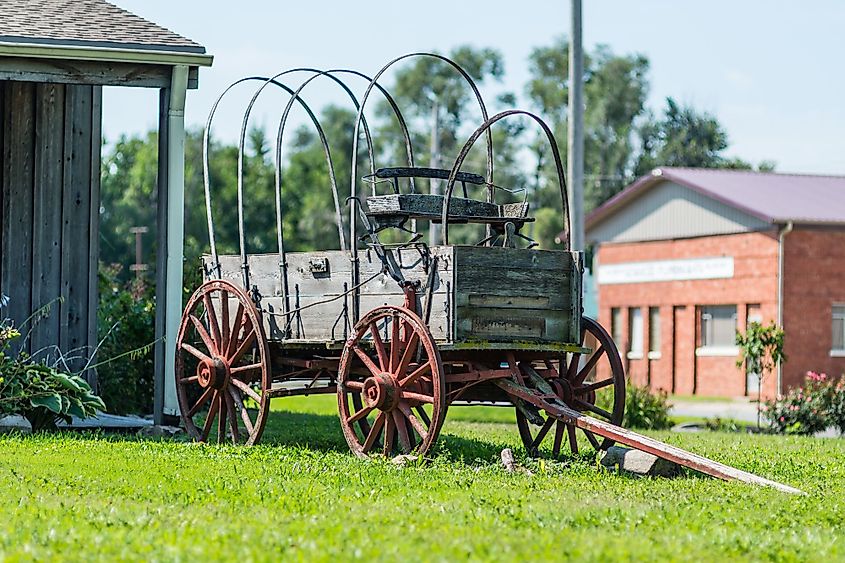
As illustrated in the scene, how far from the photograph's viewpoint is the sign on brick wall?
A: 1369 inches

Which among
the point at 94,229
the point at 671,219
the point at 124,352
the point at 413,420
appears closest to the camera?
the point at 413,420

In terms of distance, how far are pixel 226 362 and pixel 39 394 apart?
175 centimetres

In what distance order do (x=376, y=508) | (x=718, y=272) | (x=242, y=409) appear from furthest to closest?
1. (x=718, y=272)
2. (x=242, y=409)
3. (x=376, y=508)

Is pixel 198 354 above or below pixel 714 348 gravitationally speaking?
above

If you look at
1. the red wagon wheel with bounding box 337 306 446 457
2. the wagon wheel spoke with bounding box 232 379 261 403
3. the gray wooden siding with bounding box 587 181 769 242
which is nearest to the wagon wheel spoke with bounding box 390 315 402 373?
the red wagon wheel with bounding box 337 306 446 457

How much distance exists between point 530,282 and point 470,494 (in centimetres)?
257

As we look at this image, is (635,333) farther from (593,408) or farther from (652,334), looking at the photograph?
(593,408)

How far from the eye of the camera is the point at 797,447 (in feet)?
46.0

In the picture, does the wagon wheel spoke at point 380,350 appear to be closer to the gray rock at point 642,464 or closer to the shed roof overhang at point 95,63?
the gray rock at point 642,464

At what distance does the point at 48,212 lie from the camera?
48.3 feet

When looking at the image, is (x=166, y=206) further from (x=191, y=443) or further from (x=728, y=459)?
(x=728, y=459)

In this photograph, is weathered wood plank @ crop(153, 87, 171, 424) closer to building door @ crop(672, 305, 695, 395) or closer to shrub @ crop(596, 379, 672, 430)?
shrub @ crop(596, 379, 672, 430)

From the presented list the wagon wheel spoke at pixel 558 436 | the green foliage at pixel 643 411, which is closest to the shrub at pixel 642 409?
the green foliage at pixel 643 411

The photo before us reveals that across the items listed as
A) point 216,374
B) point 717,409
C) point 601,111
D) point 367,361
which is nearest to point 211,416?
point 216,374
